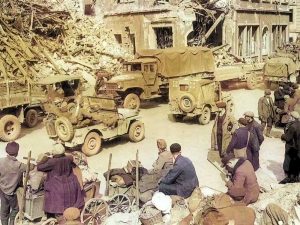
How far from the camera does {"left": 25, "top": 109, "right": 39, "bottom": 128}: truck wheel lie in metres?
14.5

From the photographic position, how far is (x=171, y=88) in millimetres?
15492

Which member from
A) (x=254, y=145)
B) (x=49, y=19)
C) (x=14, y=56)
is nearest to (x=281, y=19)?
(x=49, y=19)

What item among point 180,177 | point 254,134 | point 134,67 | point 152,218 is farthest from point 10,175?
point 134,67

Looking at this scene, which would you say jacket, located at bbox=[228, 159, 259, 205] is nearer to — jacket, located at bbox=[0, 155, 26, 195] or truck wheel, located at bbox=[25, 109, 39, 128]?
jacket, located at bbox=[0, 155, 26, 195]

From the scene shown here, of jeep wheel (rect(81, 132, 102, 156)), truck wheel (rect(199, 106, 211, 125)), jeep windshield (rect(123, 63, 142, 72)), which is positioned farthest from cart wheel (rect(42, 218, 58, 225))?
jeep windshield (rect(123, 63, 142, 72))

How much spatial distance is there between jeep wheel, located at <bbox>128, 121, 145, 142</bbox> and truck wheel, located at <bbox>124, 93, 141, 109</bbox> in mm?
3740

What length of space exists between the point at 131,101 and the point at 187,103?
3.10 meters

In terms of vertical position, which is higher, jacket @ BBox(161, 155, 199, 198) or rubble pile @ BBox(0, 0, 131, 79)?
rubble pile @ BBox(0, 0, 131, 79)

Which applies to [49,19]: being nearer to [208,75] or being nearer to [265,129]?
[208,75]

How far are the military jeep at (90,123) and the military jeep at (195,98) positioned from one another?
2.56m

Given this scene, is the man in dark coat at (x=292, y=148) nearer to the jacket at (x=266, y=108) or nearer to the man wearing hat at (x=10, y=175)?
the jacket at (x=266, y=108)

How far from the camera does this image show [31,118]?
14.6 m

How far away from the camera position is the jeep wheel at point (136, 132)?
42.4 feet

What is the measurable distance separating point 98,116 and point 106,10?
688 inches
